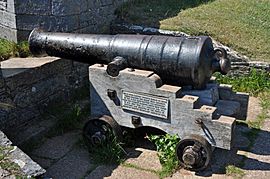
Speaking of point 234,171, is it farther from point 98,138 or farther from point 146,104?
point 98,138

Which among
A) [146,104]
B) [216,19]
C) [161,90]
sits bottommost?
[146,104]

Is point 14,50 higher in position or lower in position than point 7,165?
higher

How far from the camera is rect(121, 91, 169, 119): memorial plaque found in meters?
4.27

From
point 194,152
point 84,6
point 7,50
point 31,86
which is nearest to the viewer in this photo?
point 194,152

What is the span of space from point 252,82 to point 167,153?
2571mm

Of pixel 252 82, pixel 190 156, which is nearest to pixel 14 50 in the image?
pixel 190 156

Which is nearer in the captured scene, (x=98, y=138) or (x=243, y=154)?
(x=98, y=138)

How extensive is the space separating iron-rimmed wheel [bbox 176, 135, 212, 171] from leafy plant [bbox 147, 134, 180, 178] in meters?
0.09

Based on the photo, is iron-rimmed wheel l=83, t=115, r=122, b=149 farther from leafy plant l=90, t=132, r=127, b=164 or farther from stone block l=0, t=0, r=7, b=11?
stone block l=0, t=0, r=7, b=11

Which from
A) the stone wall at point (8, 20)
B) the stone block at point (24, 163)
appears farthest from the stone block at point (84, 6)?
the stone block at point (24, 163)

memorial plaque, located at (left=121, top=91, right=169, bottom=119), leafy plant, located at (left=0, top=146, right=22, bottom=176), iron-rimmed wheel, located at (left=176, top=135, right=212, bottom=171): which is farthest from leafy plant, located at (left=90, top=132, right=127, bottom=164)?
leafy plant, located at (left=0, top=146, right=22, bottom=176)

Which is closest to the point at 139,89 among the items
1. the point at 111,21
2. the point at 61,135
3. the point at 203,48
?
the point at 203,48

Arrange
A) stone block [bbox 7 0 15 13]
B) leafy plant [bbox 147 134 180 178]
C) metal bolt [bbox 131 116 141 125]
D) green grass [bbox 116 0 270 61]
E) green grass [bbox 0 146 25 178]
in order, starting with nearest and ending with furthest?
green grass [bbox 0 146 25 178] → leafy plant [bbox 147 134 180 178] → metal bolt [bbox 131 116 141 125] → stone block [bbox 7 0 15 13] → green grass [bbox 116 0 270 61]

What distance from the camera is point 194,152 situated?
4.11m
